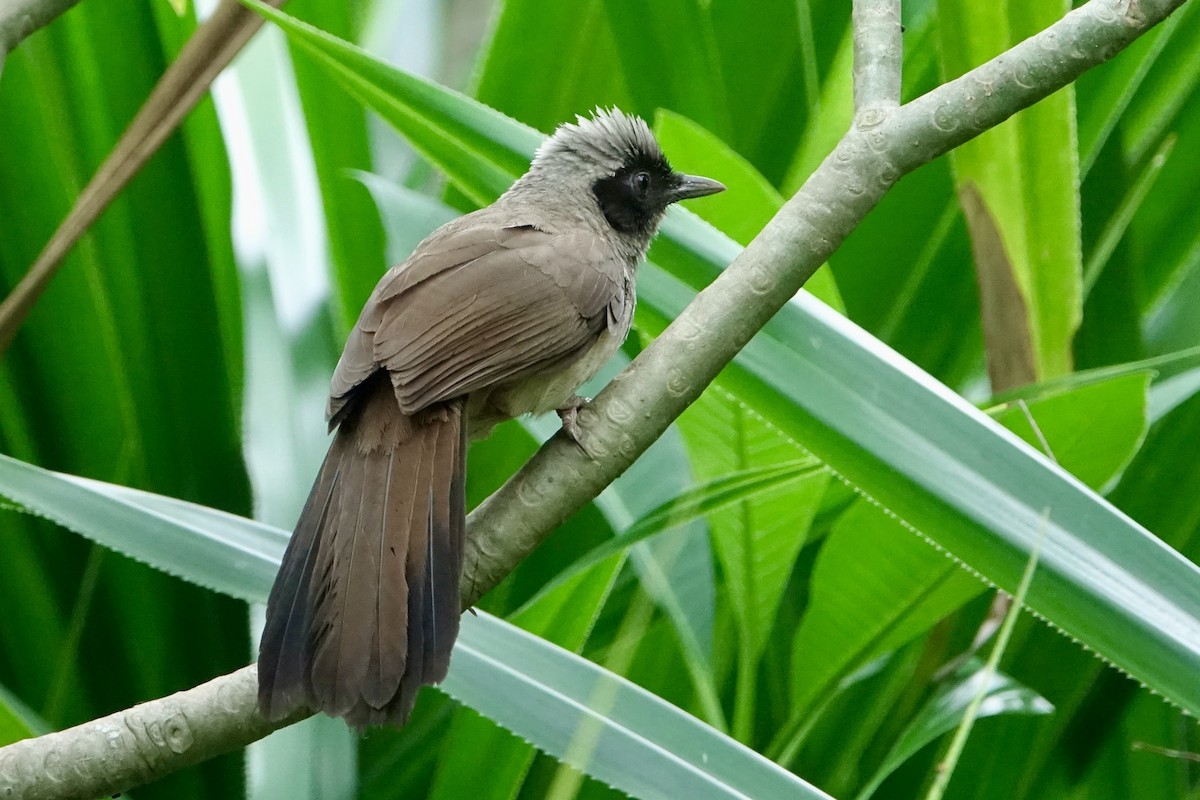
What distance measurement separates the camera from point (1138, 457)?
2.47 meters

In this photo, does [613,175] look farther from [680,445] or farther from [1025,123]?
[1025,123]

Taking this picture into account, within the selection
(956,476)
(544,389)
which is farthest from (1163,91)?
(956,476)

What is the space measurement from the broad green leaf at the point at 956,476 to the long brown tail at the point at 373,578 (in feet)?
1.33

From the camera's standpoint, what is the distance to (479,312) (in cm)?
194

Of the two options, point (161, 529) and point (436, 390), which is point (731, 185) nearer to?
point (436, 390)

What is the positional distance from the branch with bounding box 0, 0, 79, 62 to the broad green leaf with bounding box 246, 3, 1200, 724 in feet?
0.92

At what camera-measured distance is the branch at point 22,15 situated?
1674 millimetres

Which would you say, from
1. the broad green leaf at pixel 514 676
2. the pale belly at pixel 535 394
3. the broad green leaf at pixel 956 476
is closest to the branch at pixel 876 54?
the broad green leaf at pixel 956 476

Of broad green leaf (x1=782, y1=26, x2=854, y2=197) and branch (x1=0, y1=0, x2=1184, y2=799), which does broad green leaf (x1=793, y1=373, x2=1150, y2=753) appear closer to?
branch (x1=0, y1=0, x2=1184, y2=799)

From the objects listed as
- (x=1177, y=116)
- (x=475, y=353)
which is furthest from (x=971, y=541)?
(x=1177, y=116)

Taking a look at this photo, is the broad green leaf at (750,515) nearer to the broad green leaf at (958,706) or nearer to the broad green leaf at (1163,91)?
the broad green leaf at (958,706)

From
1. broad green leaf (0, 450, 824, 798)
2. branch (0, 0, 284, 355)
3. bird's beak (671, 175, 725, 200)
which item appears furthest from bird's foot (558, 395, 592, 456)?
branch (0, 0, 284, 355)

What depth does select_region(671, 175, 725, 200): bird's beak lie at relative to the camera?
2.34m

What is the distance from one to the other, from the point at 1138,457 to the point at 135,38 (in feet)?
7.42
